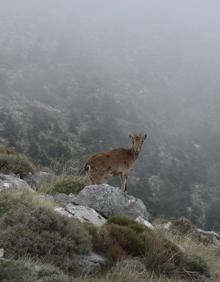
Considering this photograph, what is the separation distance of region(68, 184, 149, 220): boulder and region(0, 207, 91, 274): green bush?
13.4ft

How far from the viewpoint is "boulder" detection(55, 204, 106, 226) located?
38.8ft

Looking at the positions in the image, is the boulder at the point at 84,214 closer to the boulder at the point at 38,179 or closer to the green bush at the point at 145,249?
the green bush at the point at 145,249

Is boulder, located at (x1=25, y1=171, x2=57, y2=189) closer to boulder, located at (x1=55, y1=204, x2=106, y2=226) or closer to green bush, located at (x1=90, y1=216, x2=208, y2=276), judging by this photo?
boulder, located at (x1=55, y1=204, x2=106, y2=226)

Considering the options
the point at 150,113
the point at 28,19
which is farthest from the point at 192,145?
the point at 28,19

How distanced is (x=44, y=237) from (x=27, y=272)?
1504 mm

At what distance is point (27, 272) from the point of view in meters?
7.20

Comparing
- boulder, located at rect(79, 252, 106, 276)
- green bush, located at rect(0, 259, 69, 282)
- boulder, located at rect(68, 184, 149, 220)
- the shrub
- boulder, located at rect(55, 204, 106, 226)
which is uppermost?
green bush, located at rect(0, 259, 69, 282)

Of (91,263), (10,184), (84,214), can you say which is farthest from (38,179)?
(91,263)

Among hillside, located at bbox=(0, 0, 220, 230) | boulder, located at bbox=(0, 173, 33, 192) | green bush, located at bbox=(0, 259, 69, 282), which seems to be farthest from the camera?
hillside, located at bbox=(0, 0, 220, 230)

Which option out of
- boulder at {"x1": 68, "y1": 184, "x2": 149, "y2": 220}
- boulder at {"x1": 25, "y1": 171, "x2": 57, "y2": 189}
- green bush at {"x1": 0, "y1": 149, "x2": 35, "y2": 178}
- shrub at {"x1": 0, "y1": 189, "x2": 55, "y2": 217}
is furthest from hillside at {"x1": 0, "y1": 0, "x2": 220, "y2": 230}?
shrub at {"x1": 0, "y1": 189, "x2": 55, "y2": 217}

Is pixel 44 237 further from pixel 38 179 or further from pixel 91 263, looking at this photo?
pixel 38 179

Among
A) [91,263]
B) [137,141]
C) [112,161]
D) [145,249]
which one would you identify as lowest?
[112,161]

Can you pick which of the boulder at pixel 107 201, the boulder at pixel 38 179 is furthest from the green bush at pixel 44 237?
the boulder at pixel 38 179

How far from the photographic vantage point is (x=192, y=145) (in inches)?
6038
